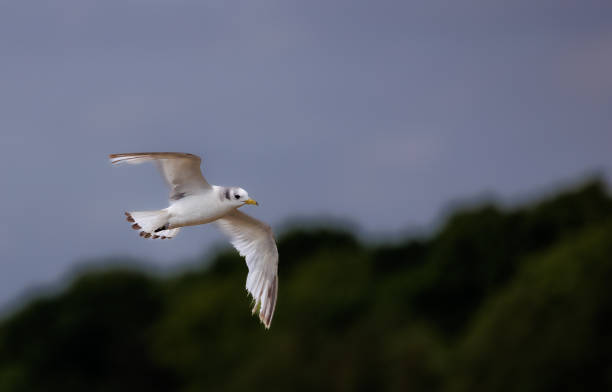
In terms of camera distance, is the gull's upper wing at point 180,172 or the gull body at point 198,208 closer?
the gull's upper wing at point 180,172

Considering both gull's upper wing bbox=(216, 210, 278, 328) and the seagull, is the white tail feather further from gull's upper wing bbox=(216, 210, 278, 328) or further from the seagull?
gull's upper wing bbox=(216, 210, 278, 328)

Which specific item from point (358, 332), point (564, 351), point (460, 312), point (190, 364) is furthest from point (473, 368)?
point (190, 364)

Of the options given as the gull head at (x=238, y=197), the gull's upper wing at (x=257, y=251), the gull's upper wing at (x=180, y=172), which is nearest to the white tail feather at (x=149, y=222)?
the gull's upper wing at (x=180, y=172)

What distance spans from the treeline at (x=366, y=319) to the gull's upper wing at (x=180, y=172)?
1249 inches

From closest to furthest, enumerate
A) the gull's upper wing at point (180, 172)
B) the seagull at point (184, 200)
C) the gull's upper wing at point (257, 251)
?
the gull's upper wing at point (180, 172)
the seagull at point (184, 200)
the gull's upper wing at point (257, 251)

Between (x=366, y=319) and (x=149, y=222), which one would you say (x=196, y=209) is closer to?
(x=149, y=222)

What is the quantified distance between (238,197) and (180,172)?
0.73 metres

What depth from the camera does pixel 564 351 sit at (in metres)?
42.2

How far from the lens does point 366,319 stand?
53062 millimetres

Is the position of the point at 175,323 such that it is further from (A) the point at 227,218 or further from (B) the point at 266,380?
(A) the point at 227,218

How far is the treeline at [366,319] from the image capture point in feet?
144

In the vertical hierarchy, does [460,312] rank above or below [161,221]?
below

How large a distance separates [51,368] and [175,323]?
8183mm

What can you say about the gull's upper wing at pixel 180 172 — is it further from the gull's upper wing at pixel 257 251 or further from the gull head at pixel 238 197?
the gull's upper wing at pixel 257 251
